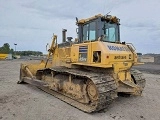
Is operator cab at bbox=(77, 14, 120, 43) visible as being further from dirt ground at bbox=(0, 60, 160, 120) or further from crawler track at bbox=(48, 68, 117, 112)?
dirt ground at bbox=(0, 60, 160, 120)

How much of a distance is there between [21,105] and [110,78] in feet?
9.79

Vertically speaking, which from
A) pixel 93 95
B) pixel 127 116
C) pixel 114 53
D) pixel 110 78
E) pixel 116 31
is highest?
pixel 116 31

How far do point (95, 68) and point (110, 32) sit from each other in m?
1.52

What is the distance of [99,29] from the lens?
23.7ft

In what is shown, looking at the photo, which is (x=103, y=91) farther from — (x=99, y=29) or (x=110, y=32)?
(x=110, y=32)

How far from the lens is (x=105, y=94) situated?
6.01 m

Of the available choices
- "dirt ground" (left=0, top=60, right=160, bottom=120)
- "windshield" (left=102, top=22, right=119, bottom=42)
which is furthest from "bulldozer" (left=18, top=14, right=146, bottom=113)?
"dirt ground" (left=0, top=60, right=160, bottom=120)

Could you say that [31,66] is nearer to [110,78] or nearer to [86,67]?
[86,67]

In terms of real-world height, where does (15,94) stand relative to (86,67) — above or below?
below

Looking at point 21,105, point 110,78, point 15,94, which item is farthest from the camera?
point 15,94

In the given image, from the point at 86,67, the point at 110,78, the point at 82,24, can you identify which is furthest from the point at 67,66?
the point at 110,78

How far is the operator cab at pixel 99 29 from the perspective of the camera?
23.8 feet

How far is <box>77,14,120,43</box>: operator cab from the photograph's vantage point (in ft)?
23.8

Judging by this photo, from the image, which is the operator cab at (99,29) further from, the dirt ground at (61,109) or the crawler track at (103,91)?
the dirt ground at (61,109)
